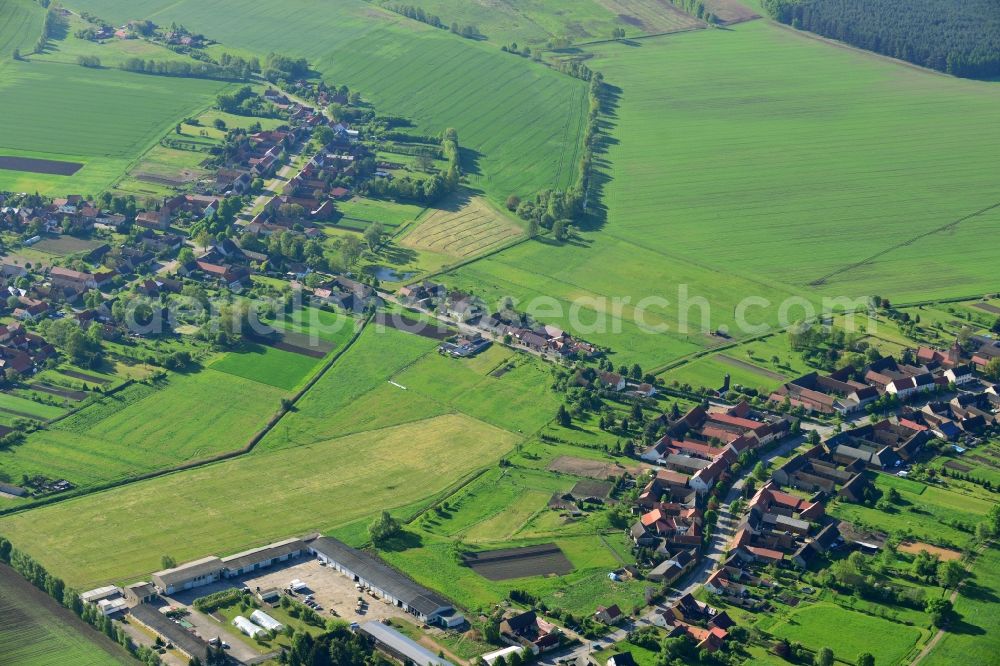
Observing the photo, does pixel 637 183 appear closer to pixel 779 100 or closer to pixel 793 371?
pixel 779 100

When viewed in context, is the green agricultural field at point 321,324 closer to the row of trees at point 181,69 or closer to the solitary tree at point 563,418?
the solitary tree at point 563,418

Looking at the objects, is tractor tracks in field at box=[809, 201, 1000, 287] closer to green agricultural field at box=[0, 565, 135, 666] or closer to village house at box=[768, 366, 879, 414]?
village house at box=[768, 366, 879, 414]

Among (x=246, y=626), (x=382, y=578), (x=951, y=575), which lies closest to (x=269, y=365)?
(x=382, y=578)

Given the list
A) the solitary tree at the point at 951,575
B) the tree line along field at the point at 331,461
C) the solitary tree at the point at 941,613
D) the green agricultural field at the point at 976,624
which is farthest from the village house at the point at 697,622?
the tree line along field at the point at 331,461

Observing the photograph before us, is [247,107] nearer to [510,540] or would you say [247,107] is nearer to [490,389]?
[490,389]

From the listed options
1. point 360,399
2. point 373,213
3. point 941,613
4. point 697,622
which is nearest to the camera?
point 697,622
